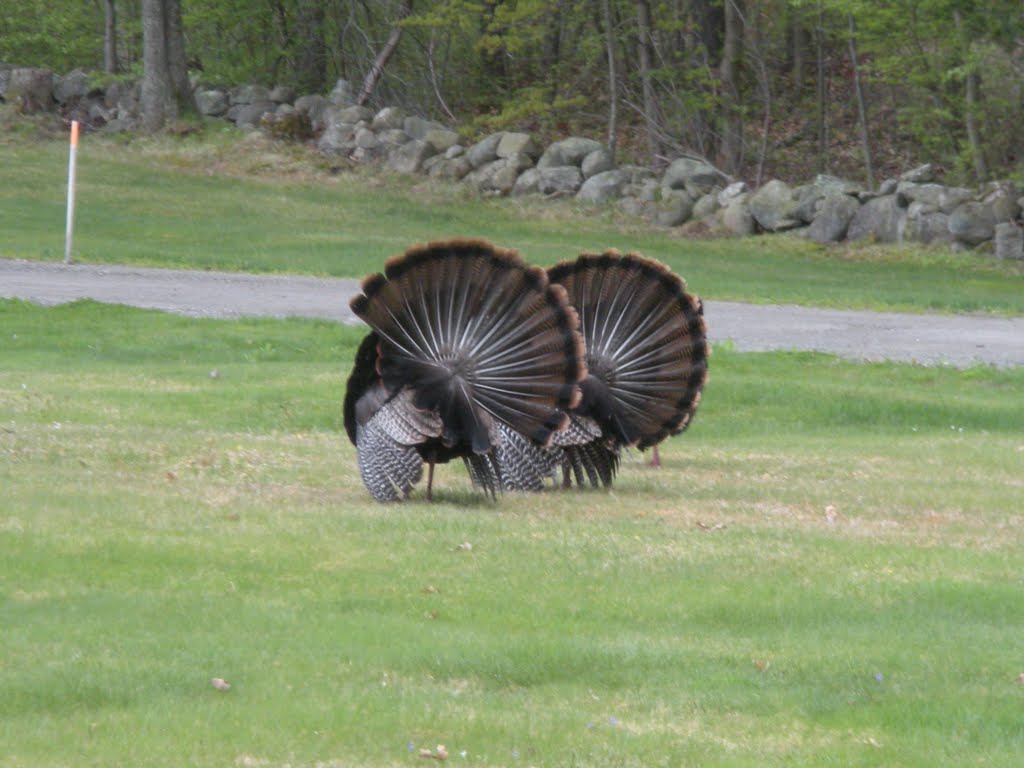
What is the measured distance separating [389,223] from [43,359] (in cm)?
1945

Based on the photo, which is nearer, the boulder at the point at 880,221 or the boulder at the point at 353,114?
the boulder at the point at 880,221

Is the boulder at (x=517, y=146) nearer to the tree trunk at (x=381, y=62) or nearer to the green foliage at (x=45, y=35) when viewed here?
the tree trunk at (x=381, y=62)

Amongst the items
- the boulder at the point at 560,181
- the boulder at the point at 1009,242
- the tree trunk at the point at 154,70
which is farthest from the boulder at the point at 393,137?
the boulder at the point at 1009,242

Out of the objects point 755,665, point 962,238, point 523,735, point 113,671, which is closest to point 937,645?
point 755,665

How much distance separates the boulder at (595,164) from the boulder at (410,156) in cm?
466

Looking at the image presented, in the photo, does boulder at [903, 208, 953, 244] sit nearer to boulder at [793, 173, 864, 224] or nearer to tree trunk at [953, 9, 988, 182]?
boulder at [793, 173, 864, 224]

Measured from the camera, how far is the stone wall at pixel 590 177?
34094mm

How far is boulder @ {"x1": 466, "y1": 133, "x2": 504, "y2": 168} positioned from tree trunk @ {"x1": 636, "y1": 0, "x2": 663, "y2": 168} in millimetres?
4047

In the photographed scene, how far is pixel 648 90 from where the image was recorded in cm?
4191

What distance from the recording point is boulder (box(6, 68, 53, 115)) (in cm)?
4656

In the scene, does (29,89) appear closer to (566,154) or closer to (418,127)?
(418,127)

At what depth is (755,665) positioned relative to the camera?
636 centimetres

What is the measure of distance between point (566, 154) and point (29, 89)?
55.3 ft

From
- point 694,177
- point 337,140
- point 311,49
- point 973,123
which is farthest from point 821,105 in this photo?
point 311,49
